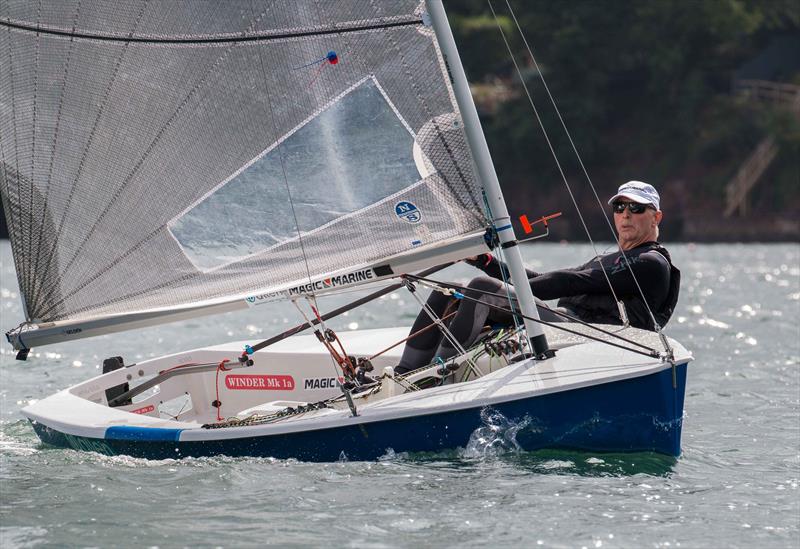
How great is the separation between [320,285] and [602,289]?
135 centimetres

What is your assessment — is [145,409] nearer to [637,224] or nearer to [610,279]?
[610,279]

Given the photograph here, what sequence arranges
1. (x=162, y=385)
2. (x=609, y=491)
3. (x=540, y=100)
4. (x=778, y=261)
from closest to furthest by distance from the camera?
(x=609, y=491)
(x=162, y=385)
(x=778, y=261)
(x=540, y=100)

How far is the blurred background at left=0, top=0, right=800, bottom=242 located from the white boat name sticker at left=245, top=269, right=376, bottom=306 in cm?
3370

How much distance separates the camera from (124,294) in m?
5.77

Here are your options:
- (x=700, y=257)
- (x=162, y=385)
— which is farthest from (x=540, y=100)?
(x=162, y=385)

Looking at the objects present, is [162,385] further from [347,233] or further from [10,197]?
[347,233]

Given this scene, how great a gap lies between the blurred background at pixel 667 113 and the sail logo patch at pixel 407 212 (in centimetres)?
3368

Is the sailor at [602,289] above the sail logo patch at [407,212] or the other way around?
the other way around

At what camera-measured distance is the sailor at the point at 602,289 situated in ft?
18.5

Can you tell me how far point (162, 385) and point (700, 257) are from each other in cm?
2342

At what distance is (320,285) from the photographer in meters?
5.54

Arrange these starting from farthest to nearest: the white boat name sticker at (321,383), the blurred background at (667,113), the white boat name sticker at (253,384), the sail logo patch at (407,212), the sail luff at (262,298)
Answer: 1. the blurred background at (667,113)
2. the white boat name sticker at (253,384)
3. the white boat name sticker at (321,383)
4. the sail logo patch at (407,212)
5. the sail luff at (262,298)

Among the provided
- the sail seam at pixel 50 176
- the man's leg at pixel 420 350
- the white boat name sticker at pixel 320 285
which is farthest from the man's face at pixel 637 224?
the sail seam at pixel 50 176

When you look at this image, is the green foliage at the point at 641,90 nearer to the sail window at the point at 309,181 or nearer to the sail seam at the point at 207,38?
the sail window at the point at 309,181
